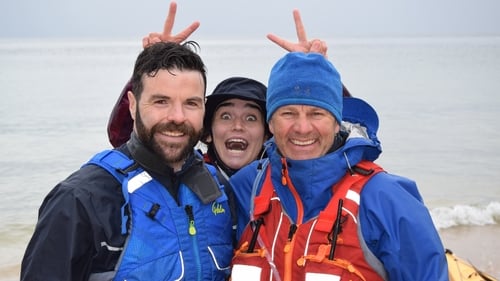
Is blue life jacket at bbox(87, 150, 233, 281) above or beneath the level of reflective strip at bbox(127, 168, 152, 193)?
beneath

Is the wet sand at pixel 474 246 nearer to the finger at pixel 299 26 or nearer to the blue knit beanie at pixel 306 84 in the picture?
the finger at pixel 299 26

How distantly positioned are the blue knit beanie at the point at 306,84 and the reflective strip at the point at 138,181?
832 millimetres

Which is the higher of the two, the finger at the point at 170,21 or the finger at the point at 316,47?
the finger at the point at 170,21

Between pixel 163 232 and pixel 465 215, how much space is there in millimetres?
8559

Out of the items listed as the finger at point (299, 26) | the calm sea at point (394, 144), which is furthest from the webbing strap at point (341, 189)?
the calm sea at point (394, 144)

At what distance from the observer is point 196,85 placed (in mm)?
3654

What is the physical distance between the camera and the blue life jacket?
324 cm

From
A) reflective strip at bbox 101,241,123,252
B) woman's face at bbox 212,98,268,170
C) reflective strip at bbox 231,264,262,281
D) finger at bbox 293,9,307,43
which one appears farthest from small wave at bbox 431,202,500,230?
Result: reflective strip at bbox 101,241,123,252

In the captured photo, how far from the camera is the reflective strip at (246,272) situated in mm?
3459

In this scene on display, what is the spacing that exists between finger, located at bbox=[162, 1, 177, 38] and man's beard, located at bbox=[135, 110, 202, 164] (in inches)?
47.7

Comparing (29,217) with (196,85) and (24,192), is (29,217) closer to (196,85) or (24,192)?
(24,192)

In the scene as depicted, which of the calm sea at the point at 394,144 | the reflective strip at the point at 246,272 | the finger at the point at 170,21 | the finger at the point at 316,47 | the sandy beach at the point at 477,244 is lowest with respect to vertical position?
the calm sea at the point at 394,144

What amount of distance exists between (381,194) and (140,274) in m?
1.33

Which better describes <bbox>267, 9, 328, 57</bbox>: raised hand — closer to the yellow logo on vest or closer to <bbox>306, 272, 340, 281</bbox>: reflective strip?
the yellow logo on vest
